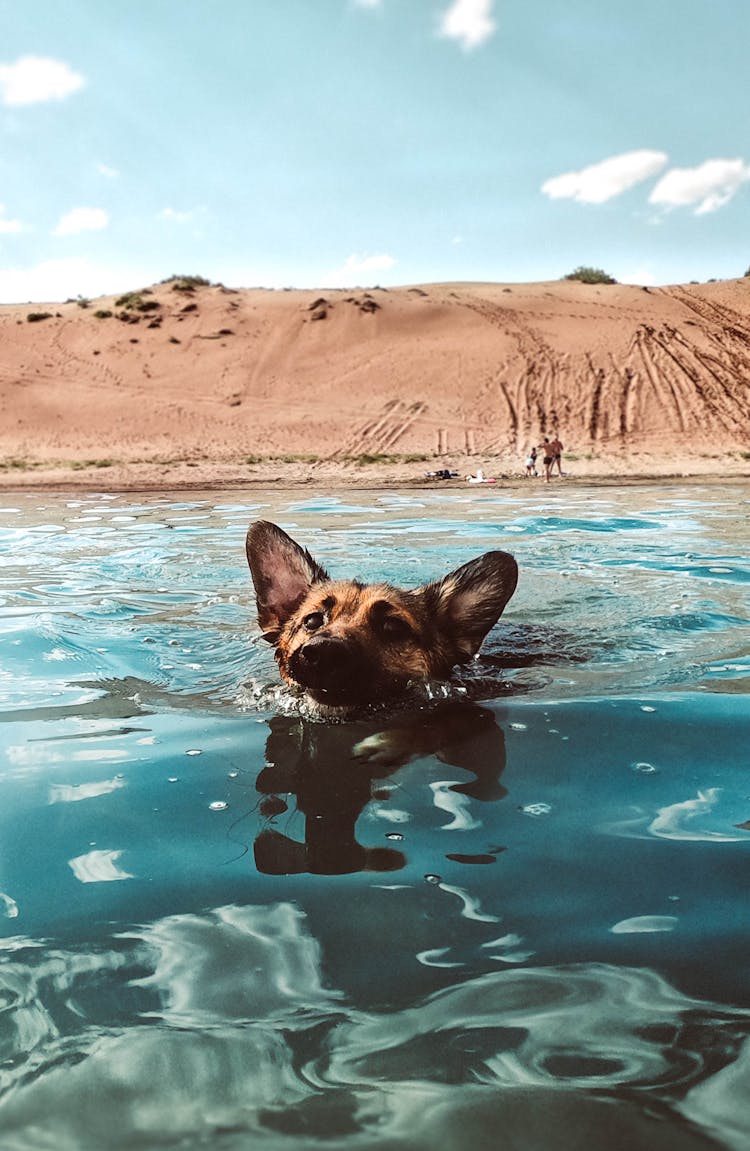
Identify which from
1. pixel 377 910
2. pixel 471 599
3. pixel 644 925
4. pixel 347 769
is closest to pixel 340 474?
pixel 471 599

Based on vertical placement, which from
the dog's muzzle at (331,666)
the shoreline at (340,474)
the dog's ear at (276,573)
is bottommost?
the dog's muzzle at (331,666)

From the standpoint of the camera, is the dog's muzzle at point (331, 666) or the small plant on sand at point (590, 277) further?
the small plant on sand at point (590, 277)

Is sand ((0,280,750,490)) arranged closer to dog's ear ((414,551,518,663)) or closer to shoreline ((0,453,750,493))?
shoreline ((0,453,750,493))

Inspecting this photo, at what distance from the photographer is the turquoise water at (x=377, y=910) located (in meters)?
1.51

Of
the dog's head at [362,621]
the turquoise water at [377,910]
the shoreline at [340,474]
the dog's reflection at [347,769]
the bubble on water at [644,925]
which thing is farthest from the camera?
the shoreline at [340,474]

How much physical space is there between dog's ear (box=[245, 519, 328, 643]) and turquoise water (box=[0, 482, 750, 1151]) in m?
0.50

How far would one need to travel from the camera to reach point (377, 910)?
2.17 metres

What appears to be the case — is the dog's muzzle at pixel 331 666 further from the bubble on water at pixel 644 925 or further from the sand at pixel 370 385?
the sand at pixel 370 385

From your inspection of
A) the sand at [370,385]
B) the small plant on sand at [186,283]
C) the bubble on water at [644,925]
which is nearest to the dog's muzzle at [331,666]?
the bubble on water at [644,925]

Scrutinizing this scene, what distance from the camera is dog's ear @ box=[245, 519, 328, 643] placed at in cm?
537

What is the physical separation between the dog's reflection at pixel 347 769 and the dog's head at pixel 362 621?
0.25 metres

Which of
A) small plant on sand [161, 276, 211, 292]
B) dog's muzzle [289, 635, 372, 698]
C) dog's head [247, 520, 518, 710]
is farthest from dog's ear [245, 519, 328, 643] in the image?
small plant on sand [161, 276, 211, 292]

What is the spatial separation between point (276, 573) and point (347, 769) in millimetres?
2273

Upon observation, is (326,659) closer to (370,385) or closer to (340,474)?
(340,474)
